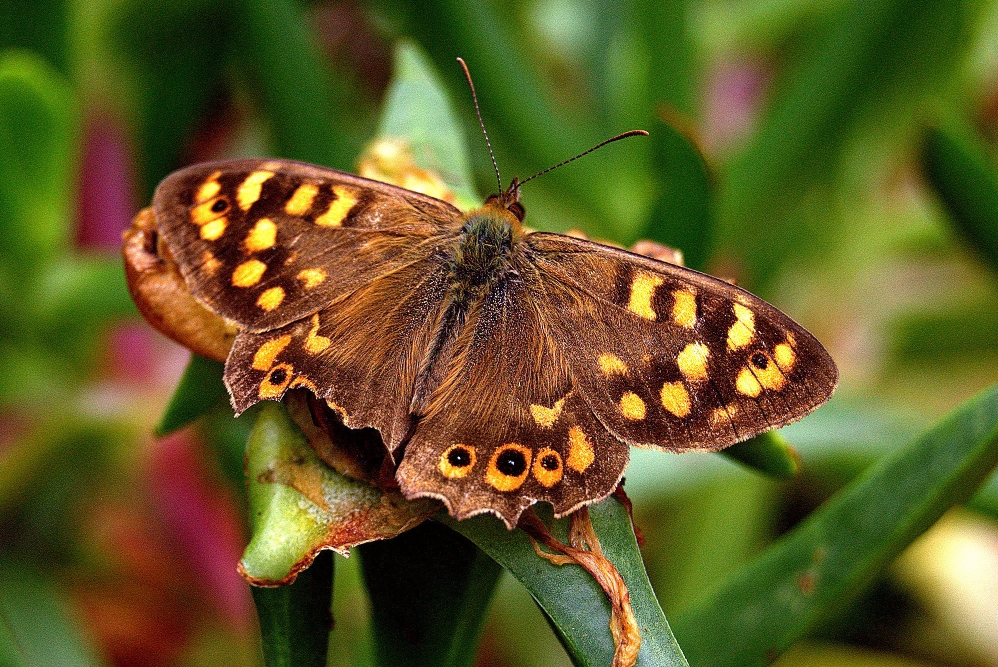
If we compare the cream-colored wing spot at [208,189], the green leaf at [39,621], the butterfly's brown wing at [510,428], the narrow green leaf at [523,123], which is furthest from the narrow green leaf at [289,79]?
the green leaf at [39,621]

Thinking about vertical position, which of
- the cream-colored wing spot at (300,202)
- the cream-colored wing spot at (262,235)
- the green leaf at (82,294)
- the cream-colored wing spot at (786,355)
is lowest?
the green leaf at (82,294)

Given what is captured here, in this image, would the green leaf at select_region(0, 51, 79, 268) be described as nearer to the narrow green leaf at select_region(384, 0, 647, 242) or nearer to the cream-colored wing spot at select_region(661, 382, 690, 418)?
the narrow green leaf at select_region(384, 0, 647, 242)

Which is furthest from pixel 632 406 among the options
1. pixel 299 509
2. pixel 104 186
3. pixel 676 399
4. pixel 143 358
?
pixel 104 186

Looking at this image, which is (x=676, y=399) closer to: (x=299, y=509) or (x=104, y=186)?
(x=299, y=509)

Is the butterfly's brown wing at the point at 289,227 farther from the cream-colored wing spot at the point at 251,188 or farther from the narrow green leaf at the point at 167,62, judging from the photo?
the narrow green leaf at the point at 167,62

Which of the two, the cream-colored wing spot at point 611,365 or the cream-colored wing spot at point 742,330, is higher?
the cream-colored wing spot at point 742,330

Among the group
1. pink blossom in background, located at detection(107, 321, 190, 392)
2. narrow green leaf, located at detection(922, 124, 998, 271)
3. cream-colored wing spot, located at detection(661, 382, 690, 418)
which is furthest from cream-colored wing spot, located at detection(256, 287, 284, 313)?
narrow green leaf, located at detection(922, 124, 998, 271)

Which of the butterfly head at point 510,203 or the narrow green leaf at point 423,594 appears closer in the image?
the narrow green leaf at point 423,594
